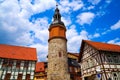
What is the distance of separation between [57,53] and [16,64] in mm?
8493

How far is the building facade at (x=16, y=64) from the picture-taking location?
928 inches

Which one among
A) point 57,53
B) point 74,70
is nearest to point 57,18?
point 57,53

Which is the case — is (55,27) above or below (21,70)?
above

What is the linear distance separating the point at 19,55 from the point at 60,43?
920 cm

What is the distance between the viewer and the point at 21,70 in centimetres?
2445

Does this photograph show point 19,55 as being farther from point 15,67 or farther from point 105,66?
point 105,66

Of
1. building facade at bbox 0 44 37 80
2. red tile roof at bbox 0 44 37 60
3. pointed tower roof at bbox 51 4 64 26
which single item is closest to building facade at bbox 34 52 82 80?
red tile roof at bbox 0 44 37 60

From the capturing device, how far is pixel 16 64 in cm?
2472

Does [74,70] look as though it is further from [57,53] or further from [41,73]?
[57,53]

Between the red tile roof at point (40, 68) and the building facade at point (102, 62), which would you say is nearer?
the building facade at point (102, 62)

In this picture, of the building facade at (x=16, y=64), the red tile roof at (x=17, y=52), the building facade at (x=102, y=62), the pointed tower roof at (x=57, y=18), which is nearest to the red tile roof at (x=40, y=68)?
the red tile roof at (x=17, y=52)

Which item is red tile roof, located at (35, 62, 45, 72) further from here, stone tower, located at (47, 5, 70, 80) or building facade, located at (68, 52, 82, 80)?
stone tower, located at (47, 5, 70, 80)

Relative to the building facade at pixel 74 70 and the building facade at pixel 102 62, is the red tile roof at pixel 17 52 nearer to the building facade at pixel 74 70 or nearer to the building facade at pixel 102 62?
the building facade at pixel 102 62

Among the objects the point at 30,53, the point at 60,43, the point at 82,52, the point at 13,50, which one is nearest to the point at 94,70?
the point at 82,52
